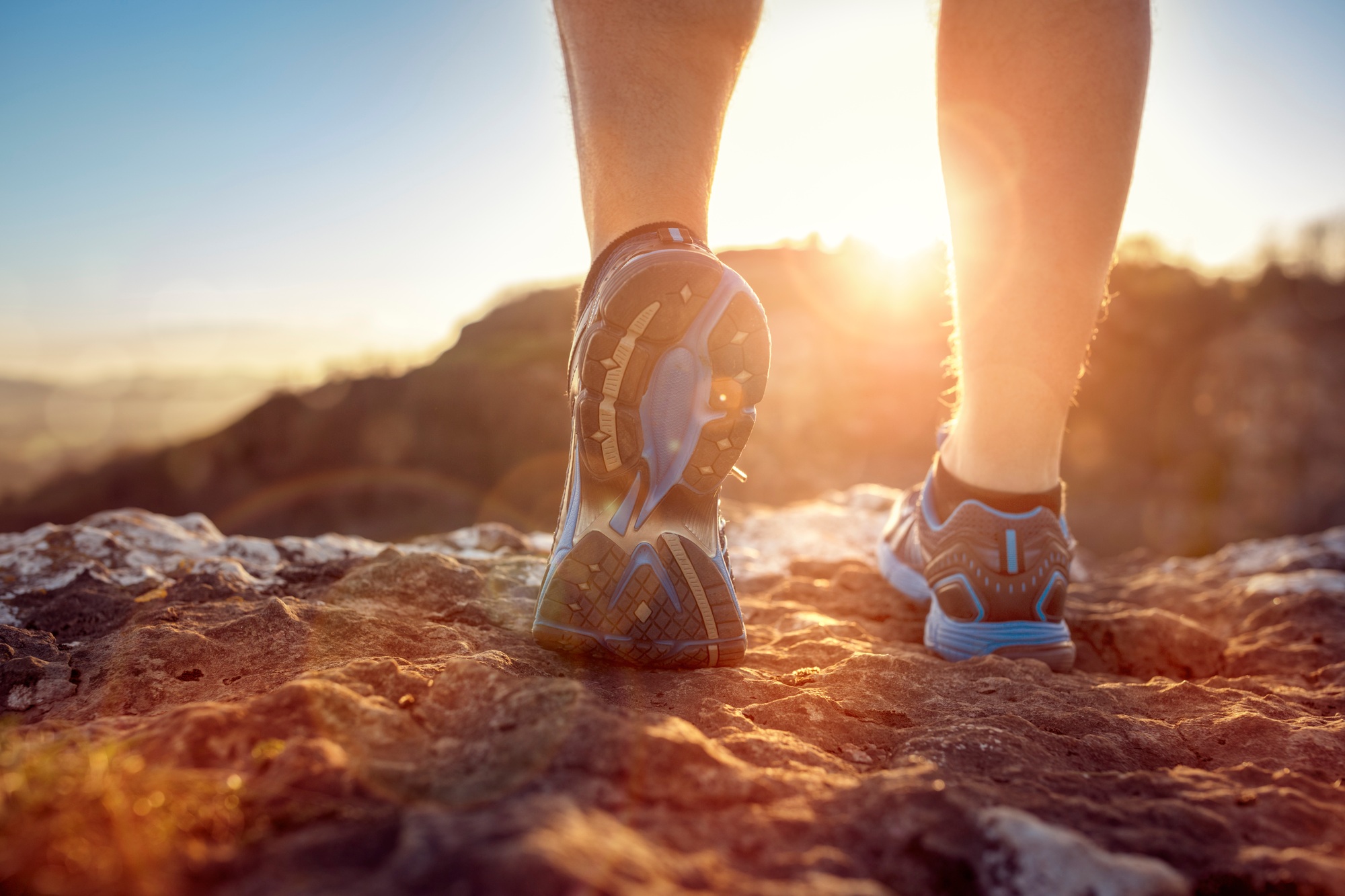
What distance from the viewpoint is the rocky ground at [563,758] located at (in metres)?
0.57

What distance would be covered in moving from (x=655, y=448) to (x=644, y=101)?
0.62m

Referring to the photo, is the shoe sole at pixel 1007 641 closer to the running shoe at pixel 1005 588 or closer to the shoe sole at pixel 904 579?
the running shoe at pixel 1005 588

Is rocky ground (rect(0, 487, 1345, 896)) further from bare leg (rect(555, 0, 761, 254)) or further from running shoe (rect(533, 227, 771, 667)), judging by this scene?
bare leg (rect(555, 0, 761, 254))

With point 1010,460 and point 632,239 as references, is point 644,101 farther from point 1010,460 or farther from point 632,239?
point 1010,460

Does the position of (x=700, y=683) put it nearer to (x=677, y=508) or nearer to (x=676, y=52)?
(x=677, y=508)

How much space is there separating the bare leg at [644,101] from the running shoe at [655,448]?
0.10m

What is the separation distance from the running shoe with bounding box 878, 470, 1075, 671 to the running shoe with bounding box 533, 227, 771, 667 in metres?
0.62

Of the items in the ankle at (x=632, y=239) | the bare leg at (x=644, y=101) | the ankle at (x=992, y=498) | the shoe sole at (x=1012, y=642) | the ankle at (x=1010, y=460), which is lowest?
the shoe sole at (x=1012, y=642)

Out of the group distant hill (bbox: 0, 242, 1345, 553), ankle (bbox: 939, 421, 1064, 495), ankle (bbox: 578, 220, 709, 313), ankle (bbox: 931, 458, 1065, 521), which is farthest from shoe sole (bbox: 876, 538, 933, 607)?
distant hill (bbox: 0, 242, 1345, 553)

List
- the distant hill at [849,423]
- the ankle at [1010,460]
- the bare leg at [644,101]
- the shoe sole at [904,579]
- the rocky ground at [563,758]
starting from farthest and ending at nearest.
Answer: the distant hill at [849,423], the shoe sole at [904,579], the ankle at [1010,460], the bare leg at [644,101], the rocky ground at [563,758]

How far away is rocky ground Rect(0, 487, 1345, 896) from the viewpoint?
1.86 ft

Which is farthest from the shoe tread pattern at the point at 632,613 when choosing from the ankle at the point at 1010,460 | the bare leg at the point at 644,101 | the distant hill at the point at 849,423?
the distant hill at the point at 849,423

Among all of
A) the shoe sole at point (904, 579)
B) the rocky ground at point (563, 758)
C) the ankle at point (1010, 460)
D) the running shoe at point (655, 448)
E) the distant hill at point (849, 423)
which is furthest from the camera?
the distant hill at point (849, 423)

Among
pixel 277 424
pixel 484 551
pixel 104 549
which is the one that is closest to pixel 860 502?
pixel 484 551
